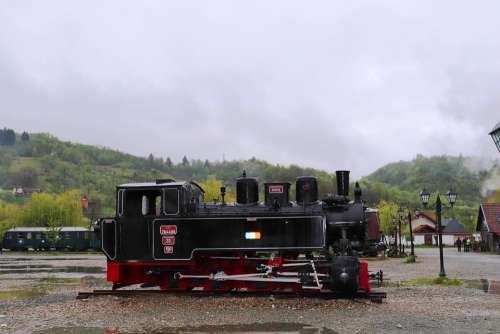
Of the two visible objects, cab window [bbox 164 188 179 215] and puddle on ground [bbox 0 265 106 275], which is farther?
puddle on ground [bbox 0 265 106 275]

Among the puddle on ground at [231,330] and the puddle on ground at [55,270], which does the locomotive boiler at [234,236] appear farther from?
the puddle on ground at [55,270]

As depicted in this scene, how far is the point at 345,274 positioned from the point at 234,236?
10.2 ft

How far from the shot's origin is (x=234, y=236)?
1390cm

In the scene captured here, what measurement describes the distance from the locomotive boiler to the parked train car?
46934 mm

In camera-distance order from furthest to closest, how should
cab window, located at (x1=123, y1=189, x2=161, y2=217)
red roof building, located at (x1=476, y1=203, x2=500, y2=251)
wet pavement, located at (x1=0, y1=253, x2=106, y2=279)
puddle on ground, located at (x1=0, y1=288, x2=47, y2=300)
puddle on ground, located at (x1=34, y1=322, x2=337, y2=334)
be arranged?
red roof building, located at (x1=476, y1=203, x2=500, y2=251) → wet pavement, located at (x1=0, y1=253, x2=106, y2=279) → puddle on ground, located at (x1=0, y1=288, x2=47, y2=300) → cab window, located at (x1=123, y1=189, x2=161, y2=217) → puddle on ground, located at (x1=34, y1=322, x2=337, y2=334)

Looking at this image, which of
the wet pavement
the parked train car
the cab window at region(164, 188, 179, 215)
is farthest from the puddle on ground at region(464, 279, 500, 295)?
the parked train car

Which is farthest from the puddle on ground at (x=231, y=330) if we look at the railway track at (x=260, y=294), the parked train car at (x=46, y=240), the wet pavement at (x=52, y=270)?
the parked train car at (x=46, y=240)

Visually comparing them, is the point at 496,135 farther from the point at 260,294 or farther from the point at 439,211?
the point at 260,294

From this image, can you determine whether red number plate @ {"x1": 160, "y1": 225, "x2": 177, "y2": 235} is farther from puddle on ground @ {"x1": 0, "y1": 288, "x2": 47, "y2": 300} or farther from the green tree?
Answer: the green tree

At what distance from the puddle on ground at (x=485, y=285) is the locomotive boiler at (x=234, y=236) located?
4471mm

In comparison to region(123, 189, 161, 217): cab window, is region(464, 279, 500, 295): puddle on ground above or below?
below

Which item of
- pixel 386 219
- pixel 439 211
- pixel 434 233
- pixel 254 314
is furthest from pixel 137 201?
pixel 434 233

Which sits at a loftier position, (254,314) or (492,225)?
(492,225)

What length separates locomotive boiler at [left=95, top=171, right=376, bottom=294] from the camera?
44.6 ft
